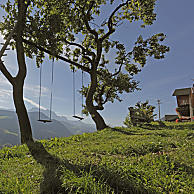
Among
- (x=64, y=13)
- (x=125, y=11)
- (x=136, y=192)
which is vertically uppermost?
(x=125, y=11)

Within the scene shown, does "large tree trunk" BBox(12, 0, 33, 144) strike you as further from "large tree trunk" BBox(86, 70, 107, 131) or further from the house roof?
the house roof

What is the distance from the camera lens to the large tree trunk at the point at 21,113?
9566 mm

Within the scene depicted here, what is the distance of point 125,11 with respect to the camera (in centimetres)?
1633

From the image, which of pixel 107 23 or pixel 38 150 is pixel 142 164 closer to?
pixel 38 150

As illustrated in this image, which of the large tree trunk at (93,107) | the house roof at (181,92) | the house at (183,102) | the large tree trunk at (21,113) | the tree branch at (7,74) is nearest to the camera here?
the large tree trunk at (21,113)

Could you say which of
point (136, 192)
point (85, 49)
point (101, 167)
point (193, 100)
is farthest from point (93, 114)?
point (136, 192)

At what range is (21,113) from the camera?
31.9 feet

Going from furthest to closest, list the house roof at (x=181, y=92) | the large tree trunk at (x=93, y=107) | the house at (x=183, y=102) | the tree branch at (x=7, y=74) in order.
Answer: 1. the house roof at (x=181, y=92)
2. the house at (x=183, y=102)
3. the large tree trunk at (x=93, y=107)
4. the tree branch at (x=7, y=74)

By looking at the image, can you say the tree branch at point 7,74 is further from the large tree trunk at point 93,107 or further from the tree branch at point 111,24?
the tree branch at point 111,24

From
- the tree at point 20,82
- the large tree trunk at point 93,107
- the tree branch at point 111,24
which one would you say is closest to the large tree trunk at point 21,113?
the tree at point 20,82

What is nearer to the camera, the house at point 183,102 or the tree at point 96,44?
the tree at point 96,44


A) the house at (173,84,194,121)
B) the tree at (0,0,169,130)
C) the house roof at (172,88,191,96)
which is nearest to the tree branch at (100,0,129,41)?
the tree at (0,0,169,130)

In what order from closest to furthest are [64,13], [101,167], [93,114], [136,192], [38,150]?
[136,192], [101,167], [38,150], [64,13], [93,114]

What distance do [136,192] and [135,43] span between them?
16601mm
